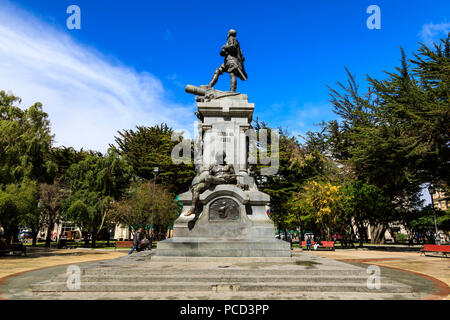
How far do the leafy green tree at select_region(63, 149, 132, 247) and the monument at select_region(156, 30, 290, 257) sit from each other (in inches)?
910

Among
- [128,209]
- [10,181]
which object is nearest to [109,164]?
[128,209]

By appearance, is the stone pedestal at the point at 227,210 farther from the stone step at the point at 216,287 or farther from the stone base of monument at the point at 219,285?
the stone step at the point at 216,287

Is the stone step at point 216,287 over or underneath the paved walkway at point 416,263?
over

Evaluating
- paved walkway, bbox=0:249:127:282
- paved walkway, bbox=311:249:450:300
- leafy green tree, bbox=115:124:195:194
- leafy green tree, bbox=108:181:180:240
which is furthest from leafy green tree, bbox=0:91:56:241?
paved walkway, bbox=311:249:450:300

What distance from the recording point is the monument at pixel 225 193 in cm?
908

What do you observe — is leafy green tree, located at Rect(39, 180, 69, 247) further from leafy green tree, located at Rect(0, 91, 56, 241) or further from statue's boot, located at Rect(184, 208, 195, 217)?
statue's boot, located at Rect(184, 208, 195, 217)

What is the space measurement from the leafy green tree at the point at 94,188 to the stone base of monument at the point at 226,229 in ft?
79.9

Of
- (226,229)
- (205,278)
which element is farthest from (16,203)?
(205,278)

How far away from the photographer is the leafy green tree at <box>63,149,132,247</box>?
100 feet

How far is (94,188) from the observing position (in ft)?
108

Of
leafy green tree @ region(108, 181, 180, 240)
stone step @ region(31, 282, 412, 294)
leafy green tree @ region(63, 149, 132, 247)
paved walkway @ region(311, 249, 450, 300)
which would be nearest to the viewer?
stone step @ region(31, 282, 412, 294)

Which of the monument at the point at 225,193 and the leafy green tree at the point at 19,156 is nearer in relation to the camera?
the monument at the point at 225,193

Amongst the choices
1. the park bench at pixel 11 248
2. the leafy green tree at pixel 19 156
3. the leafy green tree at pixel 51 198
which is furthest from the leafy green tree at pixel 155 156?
the park bench at pixel 11 248

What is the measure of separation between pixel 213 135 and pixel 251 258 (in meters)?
5.27
